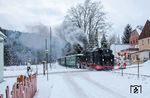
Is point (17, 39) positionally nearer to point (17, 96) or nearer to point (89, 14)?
point (89, 14)

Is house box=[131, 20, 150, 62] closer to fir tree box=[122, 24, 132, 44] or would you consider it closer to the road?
fir tree box=[122, 24, 132, 44]

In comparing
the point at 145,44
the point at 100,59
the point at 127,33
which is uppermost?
the point at 127,33

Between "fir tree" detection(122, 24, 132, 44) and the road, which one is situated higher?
"fir tree" detection(122, 24, 132, 44)

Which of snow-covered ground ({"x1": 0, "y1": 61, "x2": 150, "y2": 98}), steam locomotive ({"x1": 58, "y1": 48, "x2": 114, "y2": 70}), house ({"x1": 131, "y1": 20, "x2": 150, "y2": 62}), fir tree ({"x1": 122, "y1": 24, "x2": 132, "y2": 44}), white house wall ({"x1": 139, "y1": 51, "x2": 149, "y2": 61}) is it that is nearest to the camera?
snow-covered ground ({"x1": 0, "y1": 61, "x2": 150, "y2": 98})

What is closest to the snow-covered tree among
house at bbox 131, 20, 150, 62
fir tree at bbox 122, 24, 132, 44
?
house at bbox 131, 20, 150, 62

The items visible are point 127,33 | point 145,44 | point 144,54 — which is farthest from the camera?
point 127,33

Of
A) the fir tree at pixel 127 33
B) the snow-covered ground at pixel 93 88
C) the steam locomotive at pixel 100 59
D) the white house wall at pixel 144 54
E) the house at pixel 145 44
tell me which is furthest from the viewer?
the fir tree at pixel 127 33

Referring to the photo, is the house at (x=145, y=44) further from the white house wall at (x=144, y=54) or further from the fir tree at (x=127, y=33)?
the fir tree at (x=127, y=33)

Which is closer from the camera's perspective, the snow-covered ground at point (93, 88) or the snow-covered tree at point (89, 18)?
the snow-covered ground at point (93, 88)

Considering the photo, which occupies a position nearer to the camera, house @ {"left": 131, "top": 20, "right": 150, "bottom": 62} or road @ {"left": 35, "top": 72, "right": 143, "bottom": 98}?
road @ {"left": 35, "top": 72, "right": 143, "bottom": 98}

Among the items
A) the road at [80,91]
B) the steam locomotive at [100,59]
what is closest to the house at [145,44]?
the steam locomotive at [100,59]

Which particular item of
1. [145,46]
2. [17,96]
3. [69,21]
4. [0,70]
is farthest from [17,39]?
[17,96]

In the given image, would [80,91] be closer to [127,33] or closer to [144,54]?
[144,54]

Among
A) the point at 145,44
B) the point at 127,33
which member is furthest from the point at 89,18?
the point at 127,33
